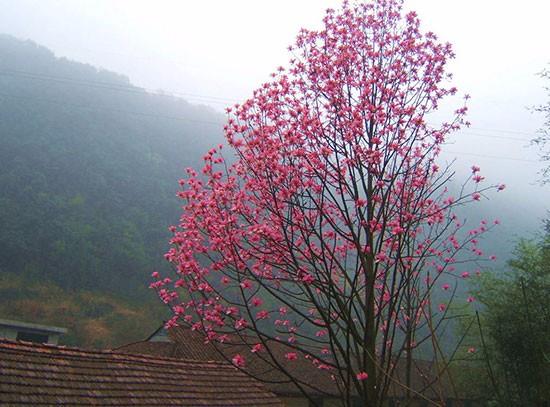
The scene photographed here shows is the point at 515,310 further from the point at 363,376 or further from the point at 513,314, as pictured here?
the point at 363,376

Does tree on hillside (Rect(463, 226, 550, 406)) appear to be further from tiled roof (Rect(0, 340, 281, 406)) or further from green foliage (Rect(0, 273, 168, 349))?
green foliage (Rect(0, 273, 168, 349))

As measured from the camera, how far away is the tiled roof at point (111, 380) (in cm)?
859

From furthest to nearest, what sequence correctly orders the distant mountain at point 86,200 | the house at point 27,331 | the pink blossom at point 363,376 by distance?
1. the distant mountain at point 86,200
2. the house at point 27,331
3. the pink blossom at point 363,376

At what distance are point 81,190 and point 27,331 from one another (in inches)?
1447

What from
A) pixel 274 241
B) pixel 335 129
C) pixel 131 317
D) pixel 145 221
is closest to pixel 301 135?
pixel 335 129

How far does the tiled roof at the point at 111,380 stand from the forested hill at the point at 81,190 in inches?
1081

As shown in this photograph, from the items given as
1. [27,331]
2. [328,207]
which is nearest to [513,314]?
[328,207]

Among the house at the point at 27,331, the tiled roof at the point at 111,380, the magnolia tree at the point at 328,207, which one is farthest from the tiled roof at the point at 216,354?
the magnolia tree at the point at 328,207

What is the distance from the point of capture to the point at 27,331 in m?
20.2

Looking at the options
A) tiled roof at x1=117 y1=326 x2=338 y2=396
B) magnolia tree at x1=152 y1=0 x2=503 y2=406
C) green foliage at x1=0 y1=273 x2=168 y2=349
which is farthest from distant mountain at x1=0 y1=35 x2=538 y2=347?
magnolia tree at x1=152 y1=0 x2=503 y2=406

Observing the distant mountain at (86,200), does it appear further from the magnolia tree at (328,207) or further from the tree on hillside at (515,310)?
the magnolia tree at (328,207)

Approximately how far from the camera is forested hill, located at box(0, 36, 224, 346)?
4131 centimetres

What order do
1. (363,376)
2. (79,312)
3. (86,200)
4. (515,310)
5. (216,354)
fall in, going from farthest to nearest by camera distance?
1. (86,200)
2. (79,312)
3. (216,354)
4. (515,310)
5. (363,376)

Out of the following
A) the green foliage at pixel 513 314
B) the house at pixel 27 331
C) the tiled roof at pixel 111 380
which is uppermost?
the green foliage at pixel 513 314
